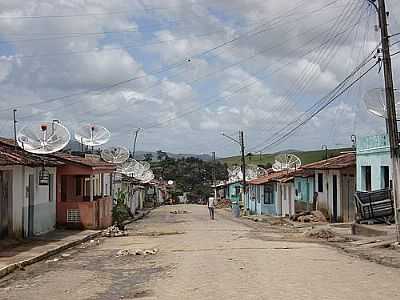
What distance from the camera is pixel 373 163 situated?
31109 millimetres

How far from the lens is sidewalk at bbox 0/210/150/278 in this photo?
56.3 ft

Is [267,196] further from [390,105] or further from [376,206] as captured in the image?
[390,105]

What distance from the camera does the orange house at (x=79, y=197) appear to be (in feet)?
105

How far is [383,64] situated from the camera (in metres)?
21.3

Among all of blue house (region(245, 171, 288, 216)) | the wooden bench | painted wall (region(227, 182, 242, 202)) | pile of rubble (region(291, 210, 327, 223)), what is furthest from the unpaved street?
painted wall (region(227, 182, 242, 202))

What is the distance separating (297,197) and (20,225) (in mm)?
28635

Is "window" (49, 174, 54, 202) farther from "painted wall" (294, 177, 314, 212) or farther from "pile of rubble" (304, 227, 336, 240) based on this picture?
"painted wall" (294, 177, 314, 212)

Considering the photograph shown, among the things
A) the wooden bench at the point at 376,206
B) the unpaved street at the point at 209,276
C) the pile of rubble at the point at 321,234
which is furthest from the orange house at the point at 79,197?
the wooden bench at the point at 376,206

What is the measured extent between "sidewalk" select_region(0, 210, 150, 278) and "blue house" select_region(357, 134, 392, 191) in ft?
43.3

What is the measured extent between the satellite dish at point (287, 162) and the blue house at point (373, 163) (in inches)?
722

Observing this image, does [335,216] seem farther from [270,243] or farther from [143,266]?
[143,266]

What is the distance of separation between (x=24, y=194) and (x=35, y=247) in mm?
3385

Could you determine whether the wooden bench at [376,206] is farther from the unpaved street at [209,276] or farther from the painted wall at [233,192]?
the painted wall at [233,192]

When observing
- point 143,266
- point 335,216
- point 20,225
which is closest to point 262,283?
point 143,266
